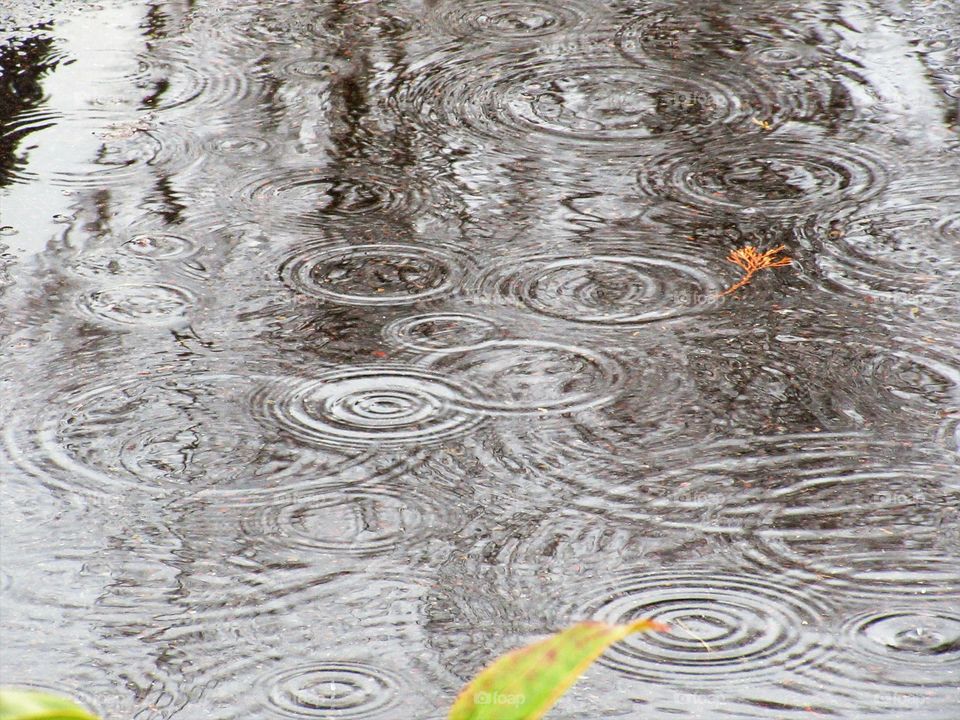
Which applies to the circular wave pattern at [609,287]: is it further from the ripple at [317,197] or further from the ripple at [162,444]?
the ripple at [162,444]

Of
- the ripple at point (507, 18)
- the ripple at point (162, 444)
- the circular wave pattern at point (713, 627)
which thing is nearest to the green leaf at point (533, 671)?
the circular wave pattern at point (713, 627)

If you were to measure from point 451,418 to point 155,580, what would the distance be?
880 mm

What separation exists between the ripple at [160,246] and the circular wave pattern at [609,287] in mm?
983

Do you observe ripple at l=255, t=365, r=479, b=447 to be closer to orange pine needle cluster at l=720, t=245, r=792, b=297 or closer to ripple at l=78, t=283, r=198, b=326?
ripple at l=78, t=283, r=198, b=326

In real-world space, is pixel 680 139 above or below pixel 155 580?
above

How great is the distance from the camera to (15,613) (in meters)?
2.60

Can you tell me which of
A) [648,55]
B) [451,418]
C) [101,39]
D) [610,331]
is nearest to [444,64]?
[648,55]

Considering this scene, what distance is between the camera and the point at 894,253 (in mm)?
4043

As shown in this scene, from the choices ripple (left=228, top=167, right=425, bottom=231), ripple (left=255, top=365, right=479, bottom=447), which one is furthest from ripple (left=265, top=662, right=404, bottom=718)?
ripple (left=228, top=167, right=425, bottom=231)

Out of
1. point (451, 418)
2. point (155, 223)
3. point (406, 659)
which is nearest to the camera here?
point (406, 659)

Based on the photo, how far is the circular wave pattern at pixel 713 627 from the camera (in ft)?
8.08

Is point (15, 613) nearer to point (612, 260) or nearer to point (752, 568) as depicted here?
point (752, 568)

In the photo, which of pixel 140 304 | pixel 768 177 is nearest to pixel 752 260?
pixel 768 177

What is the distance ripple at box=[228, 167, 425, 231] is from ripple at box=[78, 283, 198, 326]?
0.52 metres
